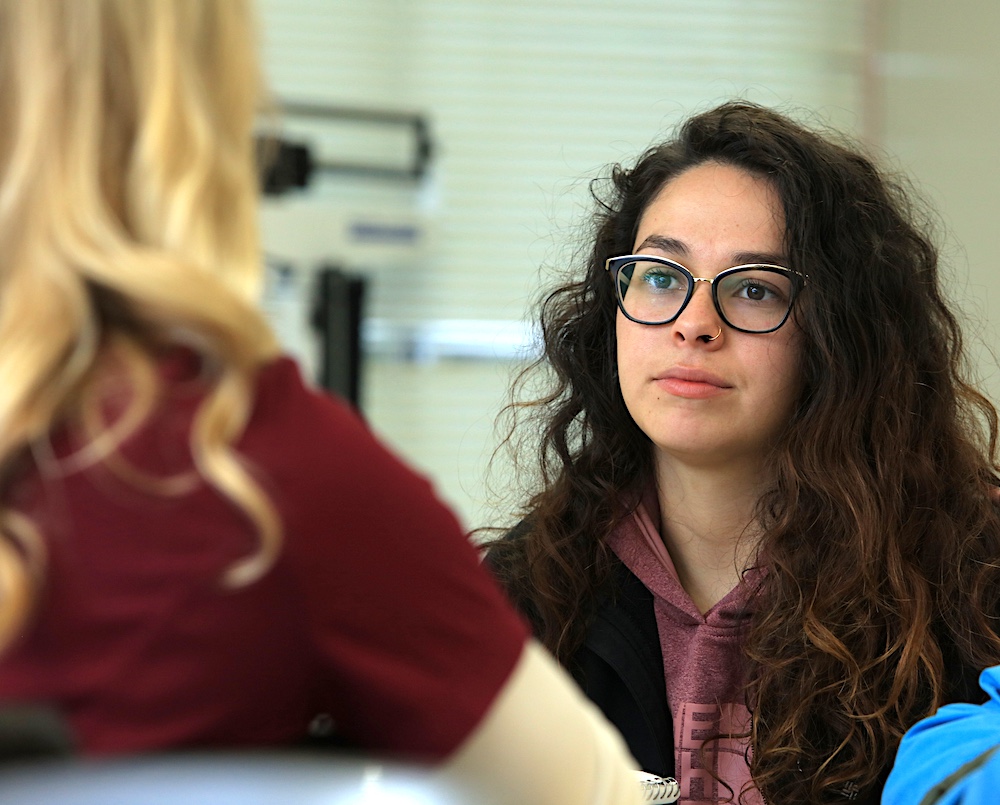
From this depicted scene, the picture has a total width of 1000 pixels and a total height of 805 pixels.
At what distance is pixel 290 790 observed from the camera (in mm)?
447

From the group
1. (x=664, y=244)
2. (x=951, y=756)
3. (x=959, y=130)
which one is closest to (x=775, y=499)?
(x=664, y=244)

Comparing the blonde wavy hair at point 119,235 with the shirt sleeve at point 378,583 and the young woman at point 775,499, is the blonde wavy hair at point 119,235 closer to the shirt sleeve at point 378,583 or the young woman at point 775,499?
the shirt sleeve at point 378,583

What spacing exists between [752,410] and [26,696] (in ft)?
3.32

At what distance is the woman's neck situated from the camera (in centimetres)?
149

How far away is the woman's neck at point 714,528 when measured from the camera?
1488 millimetres

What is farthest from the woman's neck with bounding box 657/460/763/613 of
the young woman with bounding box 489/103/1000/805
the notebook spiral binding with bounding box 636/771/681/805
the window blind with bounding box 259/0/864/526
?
the window blind with bounding box 259/0/864/526

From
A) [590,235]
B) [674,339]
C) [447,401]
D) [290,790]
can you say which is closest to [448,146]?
[447,401]

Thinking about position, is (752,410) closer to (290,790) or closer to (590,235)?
(590,235)

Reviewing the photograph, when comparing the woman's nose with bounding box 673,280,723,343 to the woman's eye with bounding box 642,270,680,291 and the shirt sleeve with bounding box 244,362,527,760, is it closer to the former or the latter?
the woman's eye with bounding box 642,270,680,291

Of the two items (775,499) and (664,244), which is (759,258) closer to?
(664,244)

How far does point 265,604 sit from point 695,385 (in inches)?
35.3

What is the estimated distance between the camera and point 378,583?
2.14 feet

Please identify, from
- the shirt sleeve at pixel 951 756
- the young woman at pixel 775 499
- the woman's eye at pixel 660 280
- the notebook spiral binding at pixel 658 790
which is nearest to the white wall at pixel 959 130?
the young woman at pixel 775 499

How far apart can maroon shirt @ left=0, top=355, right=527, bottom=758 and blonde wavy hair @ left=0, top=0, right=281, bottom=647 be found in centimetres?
1
